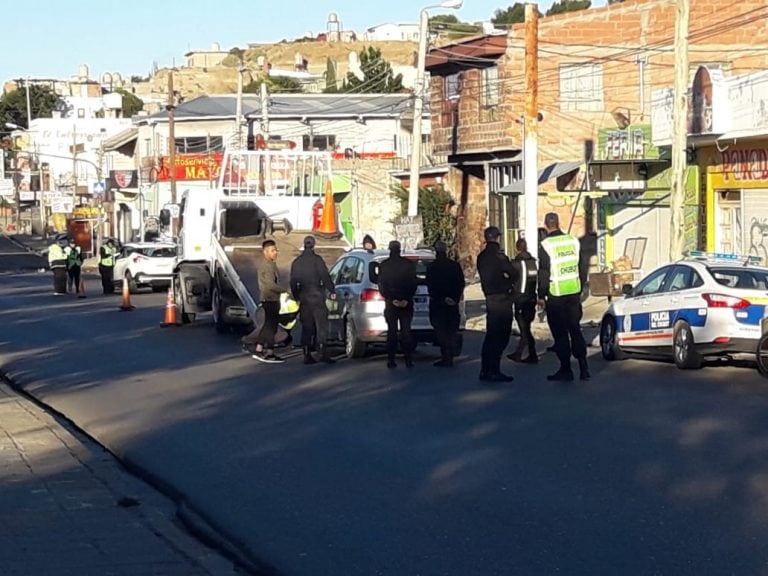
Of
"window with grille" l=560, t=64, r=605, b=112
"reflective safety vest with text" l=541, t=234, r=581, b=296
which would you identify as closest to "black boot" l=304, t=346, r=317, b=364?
"reflective safety vest with text" l=541, t=234, r=581, b=296

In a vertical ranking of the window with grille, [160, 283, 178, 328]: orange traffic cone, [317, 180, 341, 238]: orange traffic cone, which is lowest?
[160, 283, 178, 328]: orange traffic cone

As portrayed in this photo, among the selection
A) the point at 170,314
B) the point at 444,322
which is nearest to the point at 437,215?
the point at 170,314

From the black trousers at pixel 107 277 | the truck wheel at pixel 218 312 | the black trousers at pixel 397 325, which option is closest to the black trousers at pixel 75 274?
the black trousers at pixel 107 277

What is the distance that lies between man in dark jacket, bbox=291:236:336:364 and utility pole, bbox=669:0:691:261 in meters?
7.28

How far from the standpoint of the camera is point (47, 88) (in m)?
139

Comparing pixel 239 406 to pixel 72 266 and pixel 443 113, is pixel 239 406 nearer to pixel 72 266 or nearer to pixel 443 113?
pixel 72 266

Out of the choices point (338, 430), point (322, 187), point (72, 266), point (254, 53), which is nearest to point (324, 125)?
point (72, 266)

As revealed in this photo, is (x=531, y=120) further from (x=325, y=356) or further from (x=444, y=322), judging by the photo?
(x=444, y=322)

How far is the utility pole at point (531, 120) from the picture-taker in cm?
2592

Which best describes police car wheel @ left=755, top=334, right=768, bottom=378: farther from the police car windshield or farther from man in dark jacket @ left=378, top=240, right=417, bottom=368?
man in dark jacket @ left=378, top=240, right=417, bottom=368

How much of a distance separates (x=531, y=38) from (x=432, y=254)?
22.8 ft

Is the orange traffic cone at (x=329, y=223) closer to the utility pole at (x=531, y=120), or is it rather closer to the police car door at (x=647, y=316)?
the utility pole at (x=531, y=120)

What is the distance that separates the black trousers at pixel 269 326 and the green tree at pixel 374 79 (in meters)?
72.5

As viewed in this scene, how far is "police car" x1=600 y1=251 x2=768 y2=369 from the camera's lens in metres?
17.1
